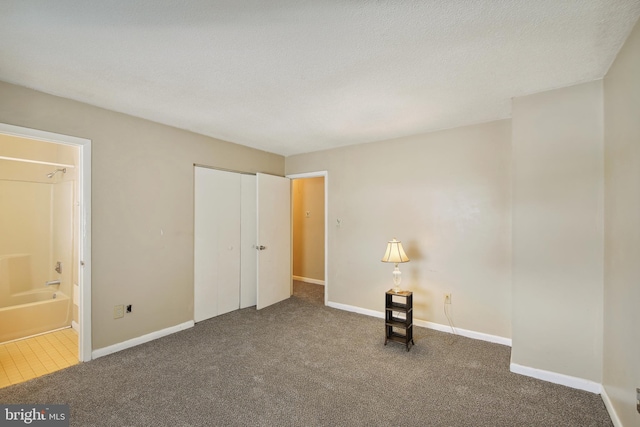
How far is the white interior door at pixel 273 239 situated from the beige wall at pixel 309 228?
1138 mm

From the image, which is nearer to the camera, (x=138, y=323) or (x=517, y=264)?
(x=517, y=264)

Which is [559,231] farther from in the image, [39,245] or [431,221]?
[39,245]

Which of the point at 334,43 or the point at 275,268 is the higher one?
the point at 334,43

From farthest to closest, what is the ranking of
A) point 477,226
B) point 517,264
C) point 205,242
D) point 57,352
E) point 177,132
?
1. point 205,242
2. point 177,132
3. point 477,226
4. point 57,352
5. point 517,264

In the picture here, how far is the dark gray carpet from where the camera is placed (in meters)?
1.85

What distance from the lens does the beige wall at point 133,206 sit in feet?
8.16

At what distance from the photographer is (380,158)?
378cm

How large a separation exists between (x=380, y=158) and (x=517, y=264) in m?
2.03

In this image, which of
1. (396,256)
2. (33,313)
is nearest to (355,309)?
(396,256)

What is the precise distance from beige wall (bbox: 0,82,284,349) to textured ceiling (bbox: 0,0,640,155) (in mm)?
234

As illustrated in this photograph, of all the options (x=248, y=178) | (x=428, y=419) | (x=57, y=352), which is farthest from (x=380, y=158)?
(x=57, y=352)

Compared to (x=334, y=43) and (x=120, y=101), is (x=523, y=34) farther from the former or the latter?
(x=120, y=101)

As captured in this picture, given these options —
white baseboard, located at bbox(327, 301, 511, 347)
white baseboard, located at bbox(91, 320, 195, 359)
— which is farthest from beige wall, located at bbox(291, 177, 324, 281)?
white baseboard, located at bbox(91, 320, 195, 359)

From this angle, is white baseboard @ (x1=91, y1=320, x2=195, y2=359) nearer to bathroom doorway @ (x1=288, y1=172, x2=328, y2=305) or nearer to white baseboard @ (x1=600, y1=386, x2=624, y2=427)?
bathroom doorway @ (x1=288, y1=172, x2=328, y2=305)
